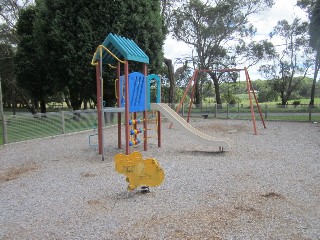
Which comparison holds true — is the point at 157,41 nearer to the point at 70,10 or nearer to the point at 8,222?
the point at 70,10

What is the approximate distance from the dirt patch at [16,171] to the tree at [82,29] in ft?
27.4

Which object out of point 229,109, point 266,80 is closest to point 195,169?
point 229,109

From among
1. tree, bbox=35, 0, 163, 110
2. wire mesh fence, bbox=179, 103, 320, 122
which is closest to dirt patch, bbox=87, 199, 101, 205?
tree, bbox=35, 0, 163, 110

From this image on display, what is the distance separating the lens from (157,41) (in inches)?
655

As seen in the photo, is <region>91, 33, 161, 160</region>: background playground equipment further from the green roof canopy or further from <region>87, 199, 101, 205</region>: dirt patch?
<region>87, 199, 101, 205</region>: dirt patch

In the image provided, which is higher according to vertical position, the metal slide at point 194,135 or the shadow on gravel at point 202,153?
the metal slide at point 194,135

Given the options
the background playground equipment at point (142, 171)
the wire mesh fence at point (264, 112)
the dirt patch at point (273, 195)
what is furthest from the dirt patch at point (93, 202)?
the wire mesh fence at point (264, 112)

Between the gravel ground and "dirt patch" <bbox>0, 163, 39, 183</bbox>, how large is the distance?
0.02 m

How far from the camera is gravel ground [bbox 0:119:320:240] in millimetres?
3574

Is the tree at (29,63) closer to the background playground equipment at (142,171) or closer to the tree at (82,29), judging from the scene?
the tree at (82,29)

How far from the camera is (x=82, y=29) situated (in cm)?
1503

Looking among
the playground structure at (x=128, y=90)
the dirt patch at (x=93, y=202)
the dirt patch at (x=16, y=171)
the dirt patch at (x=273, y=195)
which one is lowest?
the dirt patch at (x=16, y=171)

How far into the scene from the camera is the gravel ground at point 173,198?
11.7 feet

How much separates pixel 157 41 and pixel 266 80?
68.7ft
